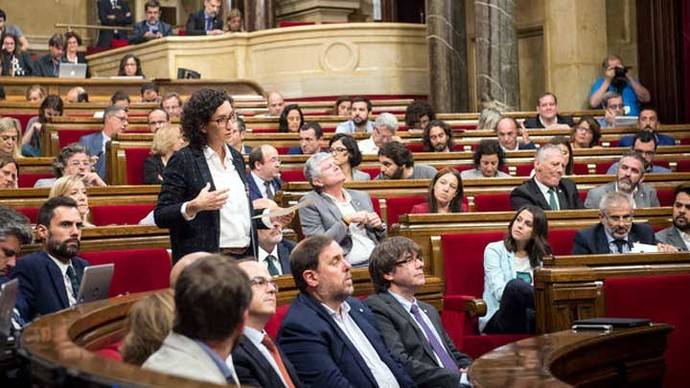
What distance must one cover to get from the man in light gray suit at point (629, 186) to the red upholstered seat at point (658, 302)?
78.4 inches

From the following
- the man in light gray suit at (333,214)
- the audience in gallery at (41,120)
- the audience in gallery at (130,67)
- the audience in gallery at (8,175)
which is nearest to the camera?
the man in light gray suit at (333,214)

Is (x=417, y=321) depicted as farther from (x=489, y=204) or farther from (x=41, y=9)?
(x=41, y=9)

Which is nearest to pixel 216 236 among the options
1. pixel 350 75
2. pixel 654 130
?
pixel 654 130

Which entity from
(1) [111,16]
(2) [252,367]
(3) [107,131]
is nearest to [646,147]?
(3) [107,131]

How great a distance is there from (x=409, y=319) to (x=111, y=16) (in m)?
12.2

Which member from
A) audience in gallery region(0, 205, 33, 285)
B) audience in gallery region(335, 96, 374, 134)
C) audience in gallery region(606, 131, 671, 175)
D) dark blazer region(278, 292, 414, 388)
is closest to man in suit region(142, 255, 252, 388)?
dark blazer region(278, 292, 414, 388)

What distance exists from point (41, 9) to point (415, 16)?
20.5 feet

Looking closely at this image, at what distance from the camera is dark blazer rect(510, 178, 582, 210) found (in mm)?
6695

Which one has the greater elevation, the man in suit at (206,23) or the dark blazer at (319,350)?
the man in suit at (206,23)

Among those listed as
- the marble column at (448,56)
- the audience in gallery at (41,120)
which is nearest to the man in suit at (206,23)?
the marble column at (448,56)

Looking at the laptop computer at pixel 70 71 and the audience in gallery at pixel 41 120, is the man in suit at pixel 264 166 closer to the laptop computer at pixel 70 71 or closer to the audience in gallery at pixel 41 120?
the audience in gallery at pixel 41 120

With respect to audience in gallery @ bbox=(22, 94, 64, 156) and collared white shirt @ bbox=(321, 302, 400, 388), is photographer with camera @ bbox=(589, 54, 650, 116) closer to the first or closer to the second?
audience in gallery @ bbox=(22, 94, 64, 156)

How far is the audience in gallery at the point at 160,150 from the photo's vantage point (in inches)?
271

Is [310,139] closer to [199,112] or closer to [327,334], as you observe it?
[199,112]
